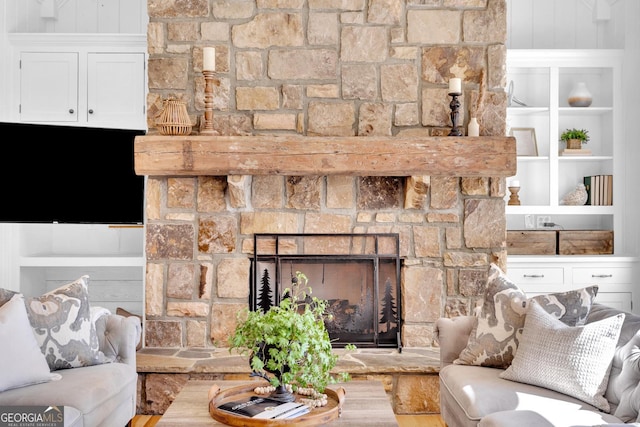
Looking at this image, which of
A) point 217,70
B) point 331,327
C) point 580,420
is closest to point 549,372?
point 580,420

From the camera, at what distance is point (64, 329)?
8.52 feet

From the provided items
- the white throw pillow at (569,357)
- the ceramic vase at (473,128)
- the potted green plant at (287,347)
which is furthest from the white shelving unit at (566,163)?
the potted green plant at (287,347)

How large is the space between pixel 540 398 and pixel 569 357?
199 mm

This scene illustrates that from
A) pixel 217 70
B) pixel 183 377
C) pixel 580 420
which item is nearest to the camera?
pixel 580 420

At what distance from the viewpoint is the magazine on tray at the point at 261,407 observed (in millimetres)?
2000

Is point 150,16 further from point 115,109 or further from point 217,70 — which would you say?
point 115,109

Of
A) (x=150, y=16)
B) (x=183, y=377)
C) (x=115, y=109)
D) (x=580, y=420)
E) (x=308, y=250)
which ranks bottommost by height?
(x=183, y=377)

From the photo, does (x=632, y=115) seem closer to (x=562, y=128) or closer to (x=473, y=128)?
(x=562, y=128)

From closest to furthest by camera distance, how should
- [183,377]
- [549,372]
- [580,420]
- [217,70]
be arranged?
[580,420]
[549,372]
[183,377]
[217,70]

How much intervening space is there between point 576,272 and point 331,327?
1914 millimetres

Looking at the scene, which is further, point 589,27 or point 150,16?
point 589,27

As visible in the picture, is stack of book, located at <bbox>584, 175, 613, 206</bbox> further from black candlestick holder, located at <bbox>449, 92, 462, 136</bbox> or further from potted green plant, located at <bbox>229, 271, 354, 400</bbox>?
potted green plant, located at <bbox>229, 271, 354, 400</bbox>

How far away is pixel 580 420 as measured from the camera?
6.66 ft

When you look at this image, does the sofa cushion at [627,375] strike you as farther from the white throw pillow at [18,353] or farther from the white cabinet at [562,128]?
the white cabinet at [562,128]
